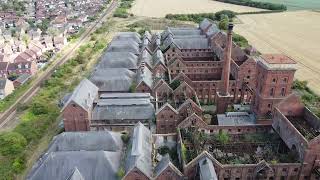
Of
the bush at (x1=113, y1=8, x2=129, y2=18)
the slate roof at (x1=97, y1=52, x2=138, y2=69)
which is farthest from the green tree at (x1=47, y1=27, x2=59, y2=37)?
the slate roof at (x1=97, y1=52, x2=138, y2=69)

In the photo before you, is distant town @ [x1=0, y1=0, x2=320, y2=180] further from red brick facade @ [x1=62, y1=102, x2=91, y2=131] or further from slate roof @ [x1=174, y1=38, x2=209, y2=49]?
slate roof @ [x1=174, y1=38, x2=209, y2=49]

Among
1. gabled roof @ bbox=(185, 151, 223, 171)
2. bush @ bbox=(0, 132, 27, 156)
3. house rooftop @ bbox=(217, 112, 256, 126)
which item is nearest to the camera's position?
gabled roof @ bbox=(185, 151, 223, 171)

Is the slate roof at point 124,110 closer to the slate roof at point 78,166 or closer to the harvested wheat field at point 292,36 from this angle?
the slate roof at point 78,166

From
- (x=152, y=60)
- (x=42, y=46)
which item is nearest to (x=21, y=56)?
(x=42, y=46)

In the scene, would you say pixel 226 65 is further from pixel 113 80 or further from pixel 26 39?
pixel 26 39

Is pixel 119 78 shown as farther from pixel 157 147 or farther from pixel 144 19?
pixel 144 19

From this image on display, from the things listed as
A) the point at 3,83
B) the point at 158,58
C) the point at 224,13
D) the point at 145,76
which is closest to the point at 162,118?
the point at 145,76
